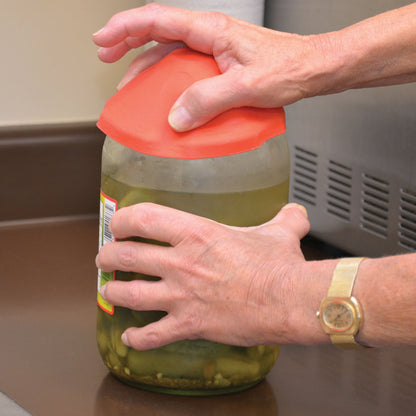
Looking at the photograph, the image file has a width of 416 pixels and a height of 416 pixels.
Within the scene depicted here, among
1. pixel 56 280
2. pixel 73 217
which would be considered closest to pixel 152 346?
pixel 56 280

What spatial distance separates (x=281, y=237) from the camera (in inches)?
27.7

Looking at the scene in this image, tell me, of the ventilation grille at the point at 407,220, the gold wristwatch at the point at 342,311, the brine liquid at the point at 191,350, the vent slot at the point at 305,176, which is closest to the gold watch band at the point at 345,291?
the gold wristwatch at the point at 342,311

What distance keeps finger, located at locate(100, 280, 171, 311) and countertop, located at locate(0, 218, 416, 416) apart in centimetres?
10

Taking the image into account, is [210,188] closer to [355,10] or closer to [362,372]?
[362,372]

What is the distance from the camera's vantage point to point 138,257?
26.7 inches

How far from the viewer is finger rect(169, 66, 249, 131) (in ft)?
2.14

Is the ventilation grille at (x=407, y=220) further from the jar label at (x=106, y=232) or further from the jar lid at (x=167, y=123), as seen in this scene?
the jar label at (x=106, y=232)

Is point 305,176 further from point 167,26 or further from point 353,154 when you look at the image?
point 167,26

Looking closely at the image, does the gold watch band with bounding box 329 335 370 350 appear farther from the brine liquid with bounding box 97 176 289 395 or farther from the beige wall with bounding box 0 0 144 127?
the beige wall with bounding box 0 0 144 127

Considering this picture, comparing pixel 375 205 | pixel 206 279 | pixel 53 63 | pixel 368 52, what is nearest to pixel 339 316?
pixel 206 279

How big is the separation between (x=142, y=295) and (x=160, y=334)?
0.13 ft

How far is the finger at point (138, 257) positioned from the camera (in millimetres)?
672

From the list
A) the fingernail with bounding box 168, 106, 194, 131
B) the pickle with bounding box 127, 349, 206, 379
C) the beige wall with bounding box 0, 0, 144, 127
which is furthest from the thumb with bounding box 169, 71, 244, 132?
the beige wall with bounding box 0, 0, 144, 127

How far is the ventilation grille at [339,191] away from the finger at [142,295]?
0.48 m
